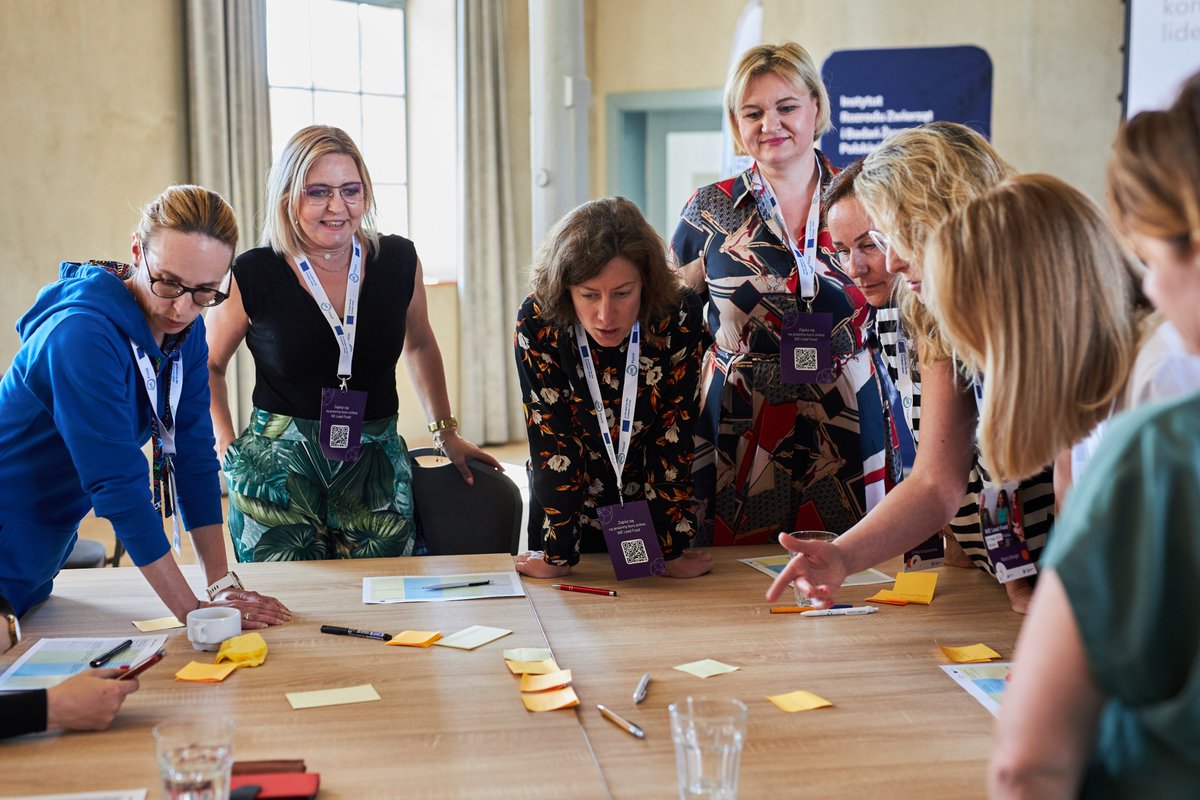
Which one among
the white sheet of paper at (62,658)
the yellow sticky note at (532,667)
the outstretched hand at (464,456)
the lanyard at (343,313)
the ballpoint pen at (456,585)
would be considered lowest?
the ballpoint pen at (456,585)

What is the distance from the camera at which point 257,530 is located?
2633 mm

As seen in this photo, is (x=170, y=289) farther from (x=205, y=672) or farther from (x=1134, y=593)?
(x=1134, y=593)

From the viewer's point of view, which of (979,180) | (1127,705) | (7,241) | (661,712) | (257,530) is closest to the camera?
(1127,705)

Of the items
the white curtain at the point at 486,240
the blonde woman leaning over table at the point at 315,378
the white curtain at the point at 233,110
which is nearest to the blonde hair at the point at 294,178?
the blonde woman leaning over table at the point at 315,378

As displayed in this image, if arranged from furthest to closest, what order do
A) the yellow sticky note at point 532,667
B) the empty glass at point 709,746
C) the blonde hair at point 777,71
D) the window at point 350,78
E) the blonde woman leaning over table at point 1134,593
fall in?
the window at point 350,78 < the blonde hair at point 777,71 < the yellow sticky note at point 532,667 < the empty glass at point 709,746 < the blonde woman leaning over table at point 1134,593

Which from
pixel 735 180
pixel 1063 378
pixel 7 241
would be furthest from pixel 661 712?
pixel 7 241

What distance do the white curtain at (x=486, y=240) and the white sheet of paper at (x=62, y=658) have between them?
616 cm

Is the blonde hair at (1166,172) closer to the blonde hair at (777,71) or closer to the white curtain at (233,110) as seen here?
the blonde hair at (777,71)

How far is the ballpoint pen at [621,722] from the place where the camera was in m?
1.52

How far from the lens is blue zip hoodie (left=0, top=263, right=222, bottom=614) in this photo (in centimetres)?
191

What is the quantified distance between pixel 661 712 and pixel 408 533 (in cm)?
130

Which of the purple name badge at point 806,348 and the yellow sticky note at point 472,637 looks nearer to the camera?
the yellow sticky note at point 472,637

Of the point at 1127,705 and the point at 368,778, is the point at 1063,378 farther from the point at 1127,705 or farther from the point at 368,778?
the point at 368,778

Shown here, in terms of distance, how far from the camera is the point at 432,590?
2221mm
